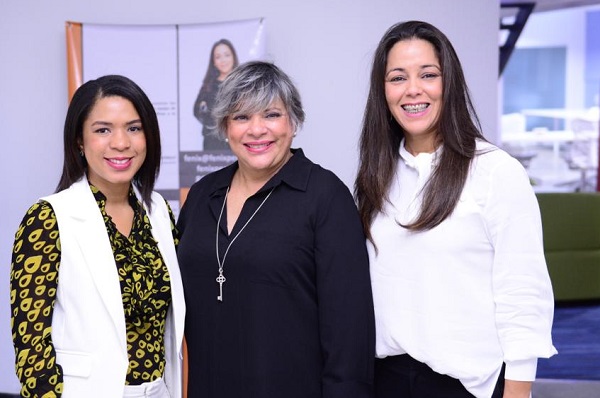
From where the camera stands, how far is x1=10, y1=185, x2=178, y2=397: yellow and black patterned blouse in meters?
1.80

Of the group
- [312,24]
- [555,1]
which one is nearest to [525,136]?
[555,1]

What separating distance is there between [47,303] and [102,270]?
0.54ft

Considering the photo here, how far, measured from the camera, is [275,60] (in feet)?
13.3

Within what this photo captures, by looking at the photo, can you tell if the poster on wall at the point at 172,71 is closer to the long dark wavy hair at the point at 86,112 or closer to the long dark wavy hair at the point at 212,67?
the long dark wavy hair at the point at 212,67

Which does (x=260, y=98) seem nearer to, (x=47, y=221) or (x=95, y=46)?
(x=47, y=221)

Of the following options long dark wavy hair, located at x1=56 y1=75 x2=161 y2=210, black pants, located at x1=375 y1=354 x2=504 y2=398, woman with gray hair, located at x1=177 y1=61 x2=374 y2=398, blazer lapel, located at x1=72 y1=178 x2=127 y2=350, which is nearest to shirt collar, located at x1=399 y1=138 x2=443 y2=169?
woman with gray hair, located at x1=177 y1=61 x2=374 y2=398

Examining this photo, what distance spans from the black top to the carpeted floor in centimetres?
354

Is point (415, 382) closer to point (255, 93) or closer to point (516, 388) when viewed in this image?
point (516, 388)

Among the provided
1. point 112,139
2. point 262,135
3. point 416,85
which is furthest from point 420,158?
point 112,139

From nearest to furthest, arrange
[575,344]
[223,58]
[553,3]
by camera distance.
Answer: [223,58]
[575,344]
[553,3]

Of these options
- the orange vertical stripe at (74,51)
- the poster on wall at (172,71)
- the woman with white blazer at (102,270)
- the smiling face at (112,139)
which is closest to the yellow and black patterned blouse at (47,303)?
the woman with white blazer at (102,270)

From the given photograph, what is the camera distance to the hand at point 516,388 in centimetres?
181

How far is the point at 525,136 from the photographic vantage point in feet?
41.2

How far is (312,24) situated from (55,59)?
1.57 meters
